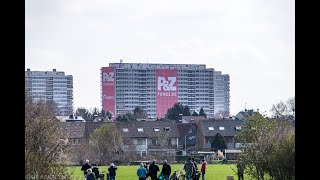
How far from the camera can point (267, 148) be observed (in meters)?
22.2

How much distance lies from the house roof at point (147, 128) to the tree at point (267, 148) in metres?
67.5

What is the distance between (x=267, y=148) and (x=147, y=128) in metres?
73.3

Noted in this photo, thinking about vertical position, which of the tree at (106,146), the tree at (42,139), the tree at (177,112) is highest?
the tree at (177,112)

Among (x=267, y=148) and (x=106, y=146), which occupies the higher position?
(x=267, y=148)

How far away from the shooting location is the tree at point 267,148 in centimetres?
1980

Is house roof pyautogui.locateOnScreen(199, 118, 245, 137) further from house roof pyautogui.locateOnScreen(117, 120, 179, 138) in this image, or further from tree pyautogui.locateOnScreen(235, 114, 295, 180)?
tree pyautogui.locateOnScreen(235, 114, 295, 180)

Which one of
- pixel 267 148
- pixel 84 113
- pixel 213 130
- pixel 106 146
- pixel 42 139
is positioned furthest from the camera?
pixel 84 113

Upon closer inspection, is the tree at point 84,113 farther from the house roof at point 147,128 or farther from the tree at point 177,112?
the house roof at point 147,128

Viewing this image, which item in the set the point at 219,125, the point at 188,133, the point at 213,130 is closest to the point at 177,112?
the point at 188,133

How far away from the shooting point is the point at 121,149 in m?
69.2

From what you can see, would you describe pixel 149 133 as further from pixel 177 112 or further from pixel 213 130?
pixel 177 112

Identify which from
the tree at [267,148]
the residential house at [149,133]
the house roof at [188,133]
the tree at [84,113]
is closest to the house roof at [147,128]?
the residential house at [149,133]
